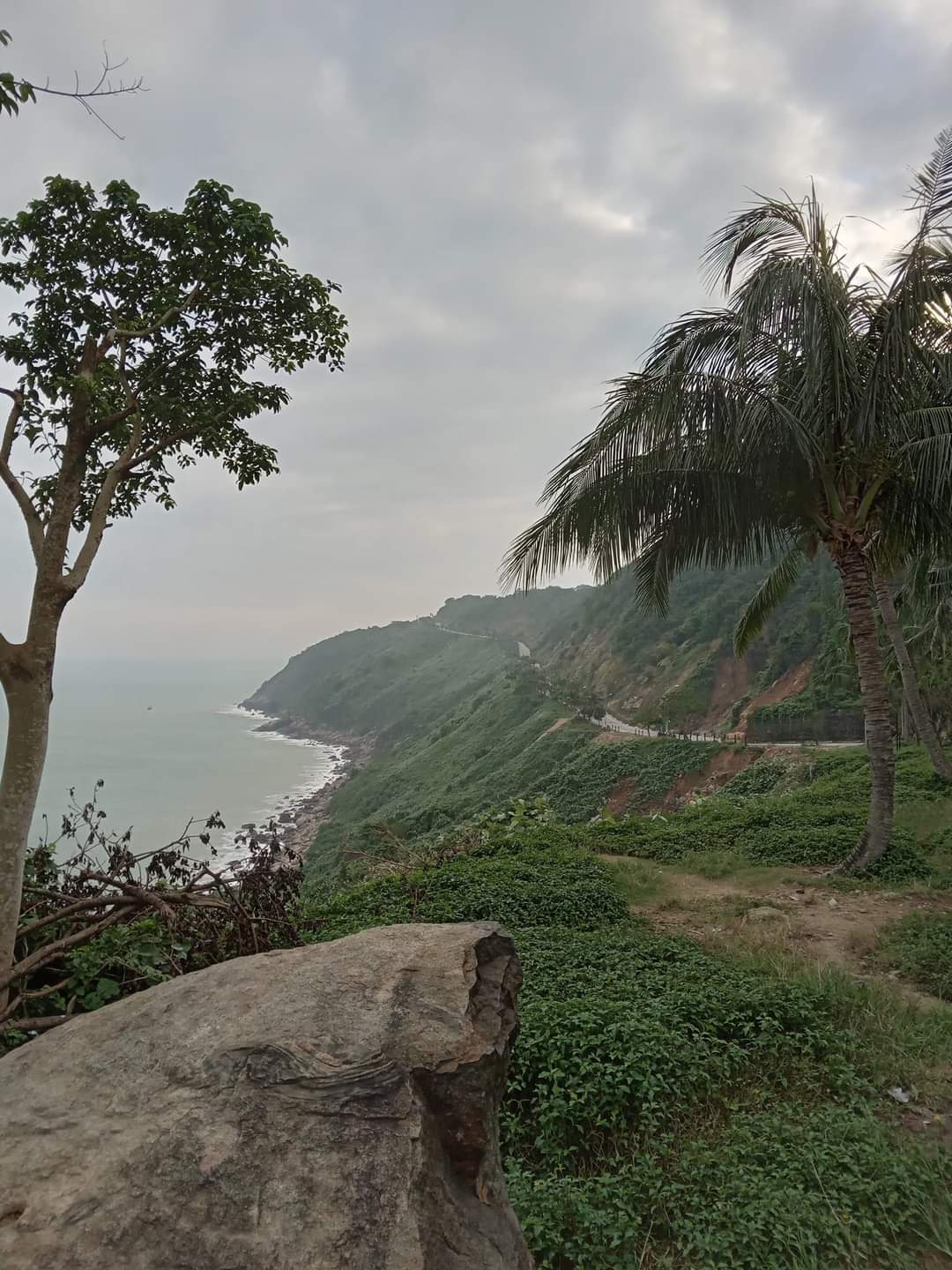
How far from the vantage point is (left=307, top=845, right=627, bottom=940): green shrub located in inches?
253

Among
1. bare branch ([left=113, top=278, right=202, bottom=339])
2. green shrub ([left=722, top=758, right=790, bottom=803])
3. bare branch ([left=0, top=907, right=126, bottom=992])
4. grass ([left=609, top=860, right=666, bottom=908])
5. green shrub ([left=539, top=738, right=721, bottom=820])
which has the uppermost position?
bare branch ([left=113, top=278, right=202, bottom=339])

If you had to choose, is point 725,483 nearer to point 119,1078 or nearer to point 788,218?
point 788,218

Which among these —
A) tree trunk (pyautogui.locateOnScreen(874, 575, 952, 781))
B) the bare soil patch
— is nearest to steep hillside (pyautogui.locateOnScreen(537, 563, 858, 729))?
the bare soil patch

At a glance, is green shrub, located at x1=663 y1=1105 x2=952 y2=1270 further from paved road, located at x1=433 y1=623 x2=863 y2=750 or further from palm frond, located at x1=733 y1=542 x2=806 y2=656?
paved road, located at x1=433 y1=623 x2=863 y2=750

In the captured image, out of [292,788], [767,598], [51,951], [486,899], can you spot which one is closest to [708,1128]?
[51,951]

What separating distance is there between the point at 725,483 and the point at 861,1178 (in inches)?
256

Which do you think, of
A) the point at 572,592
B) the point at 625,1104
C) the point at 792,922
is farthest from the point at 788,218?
the point at 572,592

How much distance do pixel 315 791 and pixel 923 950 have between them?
53.0m

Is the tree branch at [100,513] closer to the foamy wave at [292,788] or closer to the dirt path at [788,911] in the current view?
the dirt path at [788,911]

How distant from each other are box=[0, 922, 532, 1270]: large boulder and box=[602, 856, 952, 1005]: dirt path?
3880mm

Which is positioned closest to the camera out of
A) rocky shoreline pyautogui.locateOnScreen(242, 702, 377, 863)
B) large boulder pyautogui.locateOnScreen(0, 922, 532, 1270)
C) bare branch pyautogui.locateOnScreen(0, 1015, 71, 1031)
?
large boulder pyautogui.locateOnScreen(0, 922, 532, 1270)

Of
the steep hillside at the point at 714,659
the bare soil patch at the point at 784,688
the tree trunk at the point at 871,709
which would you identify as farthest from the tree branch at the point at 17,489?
the bare soil patch at the point at 784,688

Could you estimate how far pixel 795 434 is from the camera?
711 cm

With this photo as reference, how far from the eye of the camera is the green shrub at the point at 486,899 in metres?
6.43
